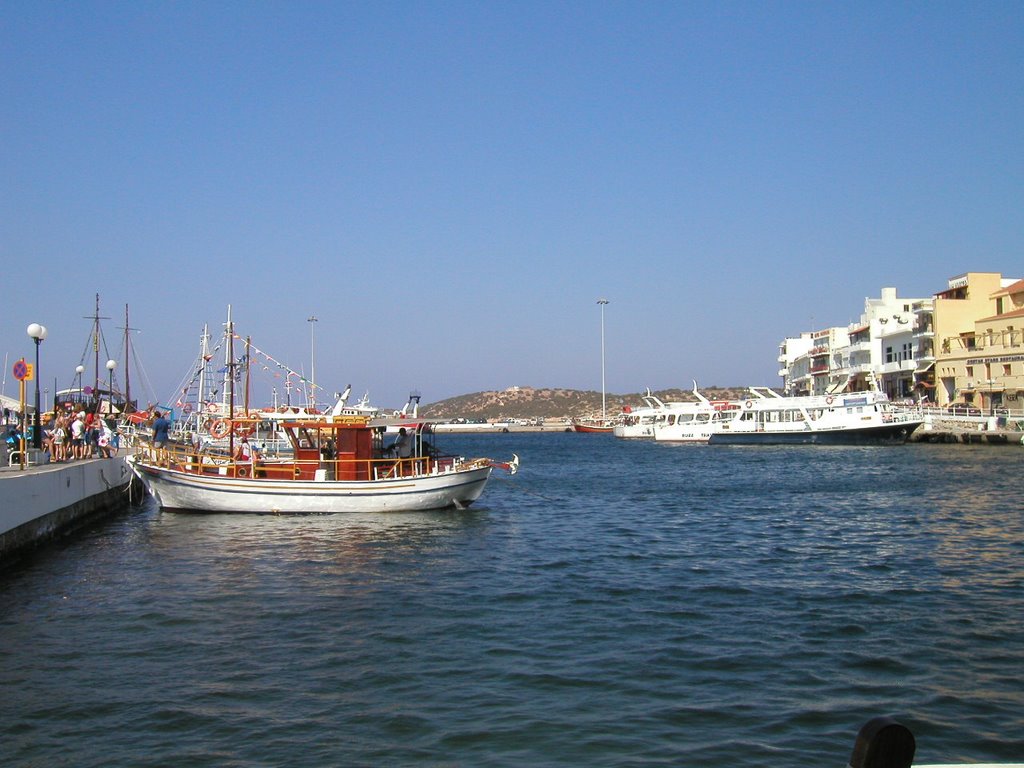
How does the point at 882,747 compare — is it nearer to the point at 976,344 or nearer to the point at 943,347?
the point at 976,344

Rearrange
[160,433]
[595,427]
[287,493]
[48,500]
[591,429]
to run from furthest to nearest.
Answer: [595,427] → [591,429] → [160,433] → [287,493] → [48,500]

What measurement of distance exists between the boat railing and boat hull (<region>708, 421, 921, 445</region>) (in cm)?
5118

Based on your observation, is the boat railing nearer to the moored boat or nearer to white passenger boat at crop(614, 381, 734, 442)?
white passenger boat at crop(614, 381, 734, 442)

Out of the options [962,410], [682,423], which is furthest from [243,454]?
[682,423]

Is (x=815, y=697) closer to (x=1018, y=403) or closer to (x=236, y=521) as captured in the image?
(x=236, y=521)

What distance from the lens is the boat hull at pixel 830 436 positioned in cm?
7000

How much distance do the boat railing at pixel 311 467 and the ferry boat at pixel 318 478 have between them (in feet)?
0.11

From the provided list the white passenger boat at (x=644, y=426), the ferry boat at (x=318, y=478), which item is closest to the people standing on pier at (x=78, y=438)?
the ferry boat at (x=318, y=478)

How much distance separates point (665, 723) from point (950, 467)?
41.9 metres

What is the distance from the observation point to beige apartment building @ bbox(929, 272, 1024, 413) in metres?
69.5

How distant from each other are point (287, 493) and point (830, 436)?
56.7 meters

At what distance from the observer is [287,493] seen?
91.9ft

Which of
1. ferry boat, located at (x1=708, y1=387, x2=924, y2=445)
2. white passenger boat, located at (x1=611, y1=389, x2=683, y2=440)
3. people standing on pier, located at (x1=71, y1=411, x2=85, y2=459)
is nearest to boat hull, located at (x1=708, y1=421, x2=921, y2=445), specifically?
ferry boat, located at (x1=708, y1=387, x2=924, y2=445)

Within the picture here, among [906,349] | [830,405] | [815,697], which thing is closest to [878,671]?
[815,697]
